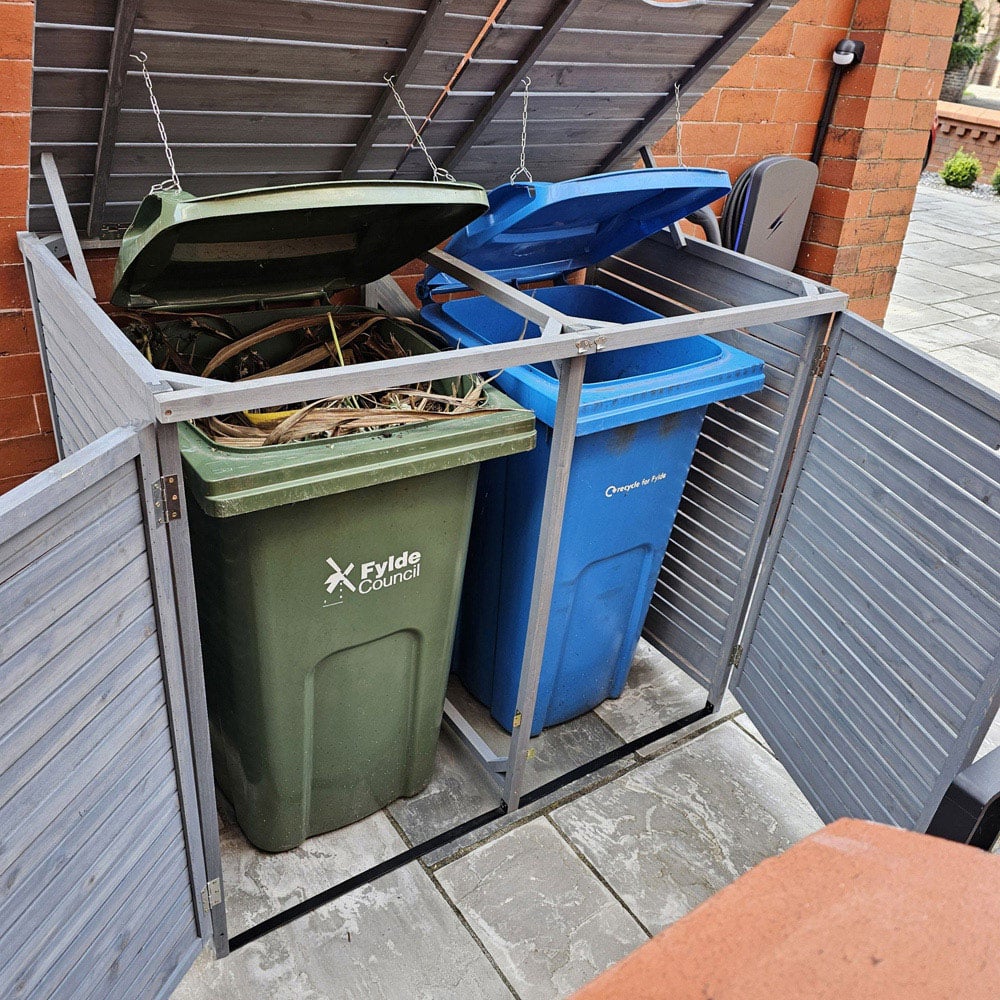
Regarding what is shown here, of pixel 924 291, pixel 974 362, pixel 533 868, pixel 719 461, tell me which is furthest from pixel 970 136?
pixel 533 868

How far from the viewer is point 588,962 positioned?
2092 millimetres

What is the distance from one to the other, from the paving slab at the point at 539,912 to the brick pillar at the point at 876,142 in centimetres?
263

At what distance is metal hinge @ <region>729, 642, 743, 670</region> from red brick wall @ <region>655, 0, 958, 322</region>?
1.78 meters

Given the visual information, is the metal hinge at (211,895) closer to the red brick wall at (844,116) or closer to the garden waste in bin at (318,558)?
the garden waste in bin at (318,558)

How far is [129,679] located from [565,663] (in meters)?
1.38

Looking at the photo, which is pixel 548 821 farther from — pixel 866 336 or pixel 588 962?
pixel 866 336

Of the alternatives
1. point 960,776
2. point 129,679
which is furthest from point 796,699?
point 129,679

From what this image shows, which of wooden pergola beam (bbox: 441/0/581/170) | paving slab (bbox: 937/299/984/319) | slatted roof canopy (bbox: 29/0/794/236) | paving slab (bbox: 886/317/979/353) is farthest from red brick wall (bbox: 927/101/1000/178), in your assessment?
wooden pergola beam (bbox: 441/0/581/170)

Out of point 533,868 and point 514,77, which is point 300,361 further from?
point 533,868

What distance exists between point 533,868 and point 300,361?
144 centimetres

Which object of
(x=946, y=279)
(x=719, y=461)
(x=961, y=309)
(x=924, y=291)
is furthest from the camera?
(x=946, y=279)

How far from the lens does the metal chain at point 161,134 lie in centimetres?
174

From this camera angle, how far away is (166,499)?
4.87ft

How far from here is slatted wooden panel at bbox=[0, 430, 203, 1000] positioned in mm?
1249
